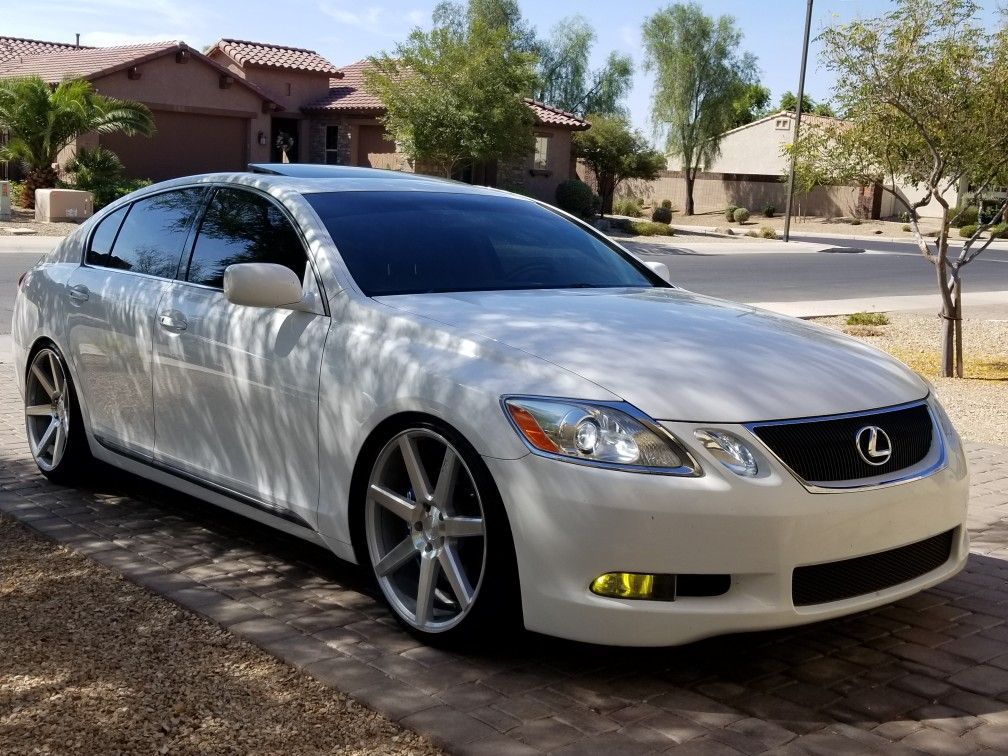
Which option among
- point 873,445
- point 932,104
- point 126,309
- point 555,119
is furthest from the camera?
point 555,119

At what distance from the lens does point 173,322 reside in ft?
17.4

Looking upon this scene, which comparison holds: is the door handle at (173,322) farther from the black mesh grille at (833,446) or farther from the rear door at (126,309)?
the black mesh grille at (833,446)

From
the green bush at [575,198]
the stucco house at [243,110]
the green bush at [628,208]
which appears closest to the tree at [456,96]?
the stucco house at [243,110]

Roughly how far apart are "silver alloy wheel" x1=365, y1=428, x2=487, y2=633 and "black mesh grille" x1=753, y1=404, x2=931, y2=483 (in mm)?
961

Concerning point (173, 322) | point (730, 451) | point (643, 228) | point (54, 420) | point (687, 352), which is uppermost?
point (687, 352)

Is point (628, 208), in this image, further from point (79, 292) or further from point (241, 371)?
point (241, 371)

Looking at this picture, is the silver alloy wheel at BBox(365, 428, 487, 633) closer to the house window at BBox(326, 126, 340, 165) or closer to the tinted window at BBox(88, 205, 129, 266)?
the tinted window at BBox(88, 205, 129, 266)

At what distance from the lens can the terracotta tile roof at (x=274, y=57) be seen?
4231cm

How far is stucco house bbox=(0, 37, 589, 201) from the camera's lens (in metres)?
37.0

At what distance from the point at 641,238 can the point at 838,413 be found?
36.5 meters

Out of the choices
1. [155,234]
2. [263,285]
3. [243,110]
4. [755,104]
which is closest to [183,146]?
[243,110]

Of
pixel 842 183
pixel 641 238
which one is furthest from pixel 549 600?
pixel 641 238

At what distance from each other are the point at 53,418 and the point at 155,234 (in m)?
1.26

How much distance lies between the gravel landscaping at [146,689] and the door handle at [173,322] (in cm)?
113
